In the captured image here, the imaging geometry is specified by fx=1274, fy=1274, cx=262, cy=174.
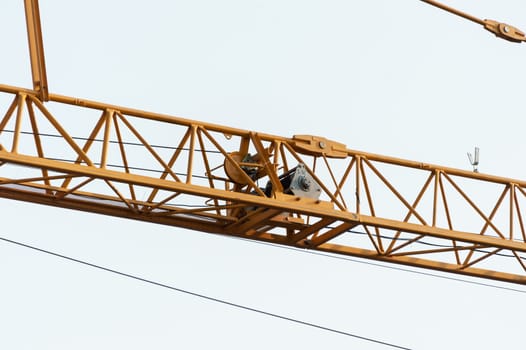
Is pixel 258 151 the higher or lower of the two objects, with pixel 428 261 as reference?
higher

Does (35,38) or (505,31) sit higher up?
(505,31)

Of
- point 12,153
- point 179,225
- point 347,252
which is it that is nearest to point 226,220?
point 179,225

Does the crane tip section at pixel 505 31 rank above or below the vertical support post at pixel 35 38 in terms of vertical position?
above

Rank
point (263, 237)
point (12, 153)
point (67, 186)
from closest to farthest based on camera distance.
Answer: point (12, 153), point (67, 186), point (263, 237)

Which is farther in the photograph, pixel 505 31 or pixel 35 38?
pixel 505 31

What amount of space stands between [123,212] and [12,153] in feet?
12.3

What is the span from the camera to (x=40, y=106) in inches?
1019

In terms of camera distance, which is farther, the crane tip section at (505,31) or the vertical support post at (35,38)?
the crane tip section at (505,31)

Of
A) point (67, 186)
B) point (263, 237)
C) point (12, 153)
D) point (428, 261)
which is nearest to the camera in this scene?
point (12, 153)

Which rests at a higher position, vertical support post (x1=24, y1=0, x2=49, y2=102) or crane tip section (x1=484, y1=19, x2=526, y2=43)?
crane tip section (x1=484, y1=19, x2=526, y2=43)

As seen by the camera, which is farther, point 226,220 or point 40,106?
point 226,220

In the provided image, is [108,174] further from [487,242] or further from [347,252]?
[487,242]

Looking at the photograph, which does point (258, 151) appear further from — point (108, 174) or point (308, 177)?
point (108, 174)

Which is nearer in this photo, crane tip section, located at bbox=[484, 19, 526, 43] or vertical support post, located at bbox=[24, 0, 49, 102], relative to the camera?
vertical support post, located at bbox=[24, 0, 49, 102]
